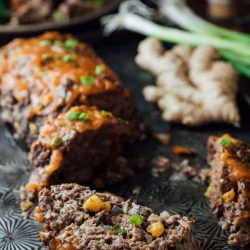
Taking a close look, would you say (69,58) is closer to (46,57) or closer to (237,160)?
(46,57)

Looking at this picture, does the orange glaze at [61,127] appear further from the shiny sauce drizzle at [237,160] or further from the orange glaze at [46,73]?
the shiny sauce drizzle at [237,160]

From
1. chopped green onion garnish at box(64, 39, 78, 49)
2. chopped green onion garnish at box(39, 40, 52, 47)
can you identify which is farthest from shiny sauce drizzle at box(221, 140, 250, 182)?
chopped green onion garnish at box(39, 40, 52, 47)

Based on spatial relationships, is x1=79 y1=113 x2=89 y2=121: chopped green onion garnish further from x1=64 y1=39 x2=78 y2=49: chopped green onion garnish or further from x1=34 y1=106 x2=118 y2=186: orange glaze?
x1=64 y1=39 x2=78 y2=49: chopped green onion garnish

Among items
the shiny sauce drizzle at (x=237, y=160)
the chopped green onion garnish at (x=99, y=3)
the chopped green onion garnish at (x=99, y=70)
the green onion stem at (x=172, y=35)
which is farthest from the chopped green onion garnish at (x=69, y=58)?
the chopped green onion garnish at (x=99, y=3)

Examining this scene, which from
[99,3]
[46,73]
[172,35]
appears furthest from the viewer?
[99,3]

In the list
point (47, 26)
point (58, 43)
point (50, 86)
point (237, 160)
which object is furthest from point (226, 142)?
point (47, 26)

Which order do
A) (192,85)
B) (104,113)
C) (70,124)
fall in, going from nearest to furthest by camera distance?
1. (70,124)
2. (104,113)
3. (192,85)

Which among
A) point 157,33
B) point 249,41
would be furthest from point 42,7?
point 249,41

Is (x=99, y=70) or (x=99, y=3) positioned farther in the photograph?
(x=99, y=3)
